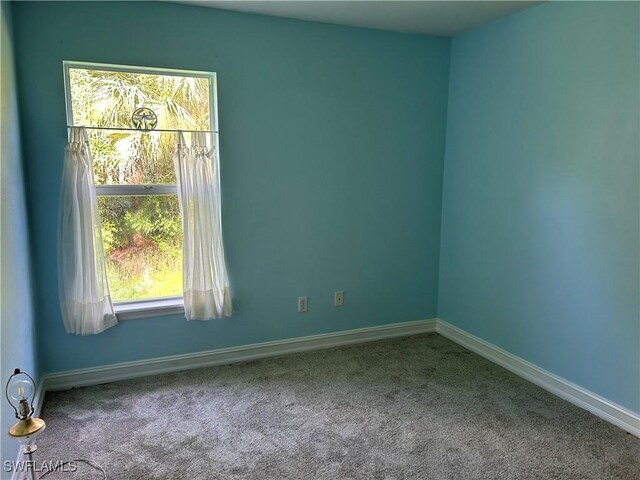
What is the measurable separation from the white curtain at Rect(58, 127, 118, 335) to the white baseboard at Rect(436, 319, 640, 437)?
8.33 feet

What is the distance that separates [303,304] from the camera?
3242 mm

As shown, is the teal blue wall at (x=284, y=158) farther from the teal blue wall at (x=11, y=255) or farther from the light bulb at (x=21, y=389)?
the light bulb at (x=21, y=389)

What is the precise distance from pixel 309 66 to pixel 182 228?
1372mm

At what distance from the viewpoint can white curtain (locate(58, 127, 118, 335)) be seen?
251 cm

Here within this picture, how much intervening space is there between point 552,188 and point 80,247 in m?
2.77

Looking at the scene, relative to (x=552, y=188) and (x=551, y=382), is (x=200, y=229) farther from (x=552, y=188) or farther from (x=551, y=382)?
(x=551, y=382)

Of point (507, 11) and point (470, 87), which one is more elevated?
point (507, 11)

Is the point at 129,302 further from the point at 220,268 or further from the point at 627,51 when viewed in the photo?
the point at 627,51

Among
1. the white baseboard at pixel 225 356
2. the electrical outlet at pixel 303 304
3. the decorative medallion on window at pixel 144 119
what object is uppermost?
the decorative medallion on window at pixel 144 119

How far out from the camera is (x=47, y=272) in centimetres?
259

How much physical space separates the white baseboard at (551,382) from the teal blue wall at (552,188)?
0.16 feet

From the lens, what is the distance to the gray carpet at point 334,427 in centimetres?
199

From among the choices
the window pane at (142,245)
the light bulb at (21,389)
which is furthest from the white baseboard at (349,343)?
the light bulb at (21,389)

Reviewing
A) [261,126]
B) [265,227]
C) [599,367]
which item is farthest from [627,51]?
[265,227]
